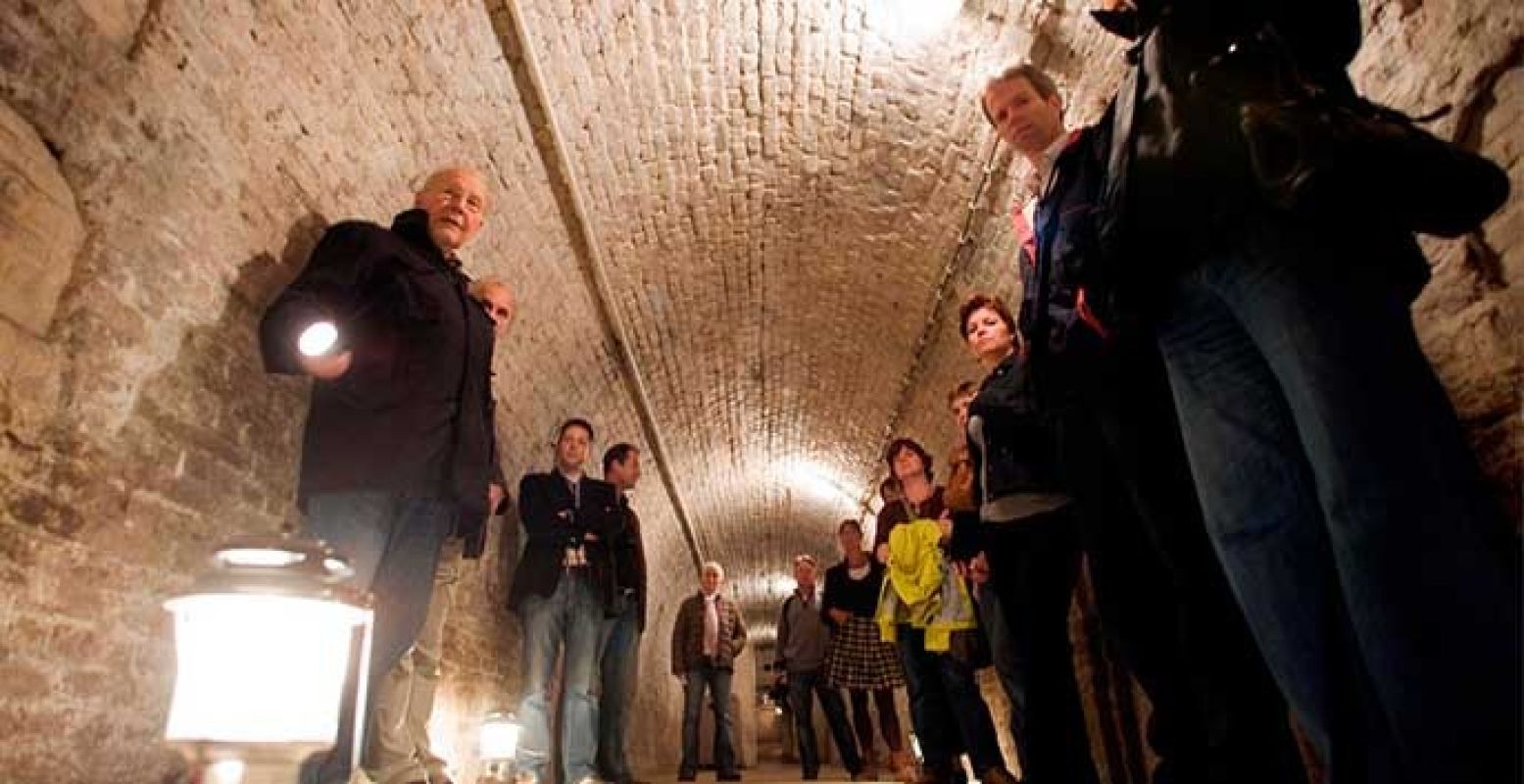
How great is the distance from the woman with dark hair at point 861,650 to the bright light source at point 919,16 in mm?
3331

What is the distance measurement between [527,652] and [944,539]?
2423 mm

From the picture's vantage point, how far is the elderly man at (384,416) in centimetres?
242

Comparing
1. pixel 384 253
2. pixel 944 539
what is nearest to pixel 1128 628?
pixel 944 539

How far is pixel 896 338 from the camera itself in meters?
6.27

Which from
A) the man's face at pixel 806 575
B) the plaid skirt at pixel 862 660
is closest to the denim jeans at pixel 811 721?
the plaid skirt at pixel 862 660

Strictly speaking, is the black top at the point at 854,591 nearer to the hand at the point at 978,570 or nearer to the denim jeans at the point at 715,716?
the denim jeans at the point at 715,716

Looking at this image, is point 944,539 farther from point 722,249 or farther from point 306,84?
point 306,84

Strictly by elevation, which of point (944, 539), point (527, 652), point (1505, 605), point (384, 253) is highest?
point (384, 253)

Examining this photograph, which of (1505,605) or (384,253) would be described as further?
(384,253)

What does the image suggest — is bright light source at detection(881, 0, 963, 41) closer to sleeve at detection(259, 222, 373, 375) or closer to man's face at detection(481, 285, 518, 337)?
man's face at detection(481, 285, 518, 337)

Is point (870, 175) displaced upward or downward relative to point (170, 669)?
upward

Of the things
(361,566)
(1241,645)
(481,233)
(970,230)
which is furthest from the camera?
(970,230)

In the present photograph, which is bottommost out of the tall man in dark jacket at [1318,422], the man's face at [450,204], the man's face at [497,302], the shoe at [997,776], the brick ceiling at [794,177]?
the shoe at [997,776]

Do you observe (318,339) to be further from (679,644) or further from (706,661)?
(679,644)
